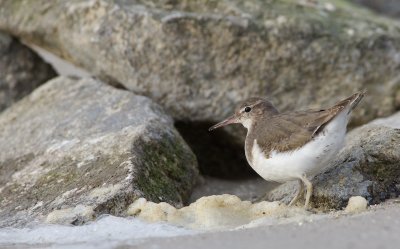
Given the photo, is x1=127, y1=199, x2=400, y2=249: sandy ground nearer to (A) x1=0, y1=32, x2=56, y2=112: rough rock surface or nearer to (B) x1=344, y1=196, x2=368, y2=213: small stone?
(B) x1=344, y1=196, x2=368, y2=213: small stone

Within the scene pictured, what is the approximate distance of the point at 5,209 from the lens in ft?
19.7

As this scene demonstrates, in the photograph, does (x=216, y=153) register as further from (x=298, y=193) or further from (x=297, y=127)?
(x=297, y=127)

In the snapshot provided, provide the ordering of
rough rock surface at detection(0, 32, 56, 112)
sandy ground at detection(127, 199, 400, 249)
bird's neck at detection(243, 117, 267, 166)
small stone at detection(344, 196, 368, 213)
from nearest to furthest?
sandy ground at detection(127, 199, 400, 249), small stone at detection(344, 196, 368, 213), bird's neck at detection(243, 117, 267, 166), rough rock surface at detection(0, 32, 56, 112)

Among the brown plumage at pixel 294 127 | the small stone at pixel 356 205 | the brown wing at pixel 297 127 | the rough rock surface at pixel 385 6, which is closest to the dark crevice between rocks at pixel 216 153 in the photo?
the brown plumage at pixel 294 127

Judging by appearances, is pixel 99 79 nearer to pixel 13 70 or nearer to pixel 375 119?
pixel 13 70

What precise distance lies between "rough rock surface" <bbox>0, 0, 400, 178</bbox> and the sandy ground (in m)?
2.97

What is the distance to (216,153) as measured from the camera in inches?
326

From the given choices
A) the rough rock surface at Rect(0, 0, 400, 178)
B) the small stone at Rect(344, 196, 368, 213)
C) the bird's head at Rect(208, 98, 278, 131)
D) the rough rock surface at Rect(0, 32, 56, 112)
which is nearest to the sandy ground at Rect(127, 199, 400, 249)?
the small stone at Rect(344, 196, 368, 213)

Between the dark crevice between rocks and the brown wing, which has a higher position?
the brown wing

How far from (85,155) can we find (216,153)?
6.94ft

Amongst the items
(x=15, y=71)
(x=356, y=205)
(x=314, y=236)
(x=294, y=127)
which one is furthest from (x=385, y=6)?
(x=314, y=236)

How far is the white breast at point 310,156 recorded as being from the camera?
18.7 feet

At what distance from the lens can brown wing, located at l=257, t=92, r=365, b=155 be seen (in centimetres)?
573

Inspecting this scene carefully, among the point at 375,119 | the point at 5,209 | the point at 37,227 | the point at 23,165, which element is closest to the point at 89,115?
the point at 23,165
